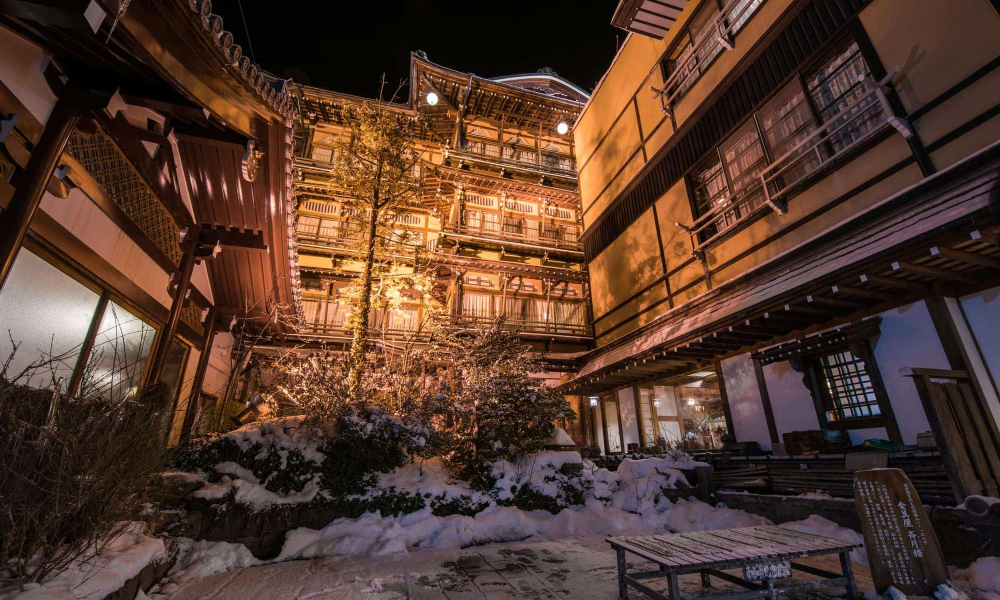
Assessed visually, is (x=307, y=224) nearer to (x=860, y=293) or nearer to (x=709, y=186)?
(x=709, y=186)

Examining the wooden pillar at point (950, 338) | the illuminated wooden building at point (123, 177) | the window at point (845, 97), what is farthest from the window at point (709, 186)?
the illuminated wooden building at point (123, 177)

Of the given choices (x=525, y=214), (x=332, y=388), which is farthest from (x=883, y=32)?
(x=525, y=214)

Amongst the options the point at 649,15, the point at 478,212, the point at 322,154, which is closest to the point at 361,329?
the point at 478,212

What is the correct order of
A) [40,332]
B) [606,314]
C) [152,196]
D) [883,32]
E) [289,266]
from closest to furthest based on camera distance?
[40,332], [152,196], [883,32], [289,266], [606,314]

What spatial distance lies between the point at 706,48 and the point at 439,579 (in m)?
13.8

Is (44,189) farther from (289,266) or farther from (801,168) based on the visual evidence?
(801,168)

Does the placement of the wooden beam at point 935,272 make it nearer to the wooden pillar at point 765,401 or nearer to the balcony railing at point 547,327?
the wooden pillar at point 765,401

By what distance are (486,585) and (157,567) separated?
3.17 m

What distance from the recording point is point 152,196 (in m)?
5.71

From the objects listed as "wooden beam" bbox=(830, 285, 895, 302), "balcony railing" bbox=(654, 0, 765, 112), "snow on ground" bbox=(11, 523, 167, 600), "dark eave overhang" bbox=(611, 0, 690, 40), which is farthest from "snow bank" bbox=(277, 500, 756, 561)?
"dark eave overhang" bbox=(611, 0, 690, 40)

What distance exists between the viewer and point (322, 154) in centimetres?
1944

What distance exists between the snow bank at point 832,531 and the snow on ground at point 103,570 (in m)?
6.75

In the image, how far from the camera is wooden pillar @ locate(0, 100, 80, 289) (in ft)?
11.0

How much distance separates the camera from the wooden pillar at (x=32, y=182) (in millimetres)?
3355
